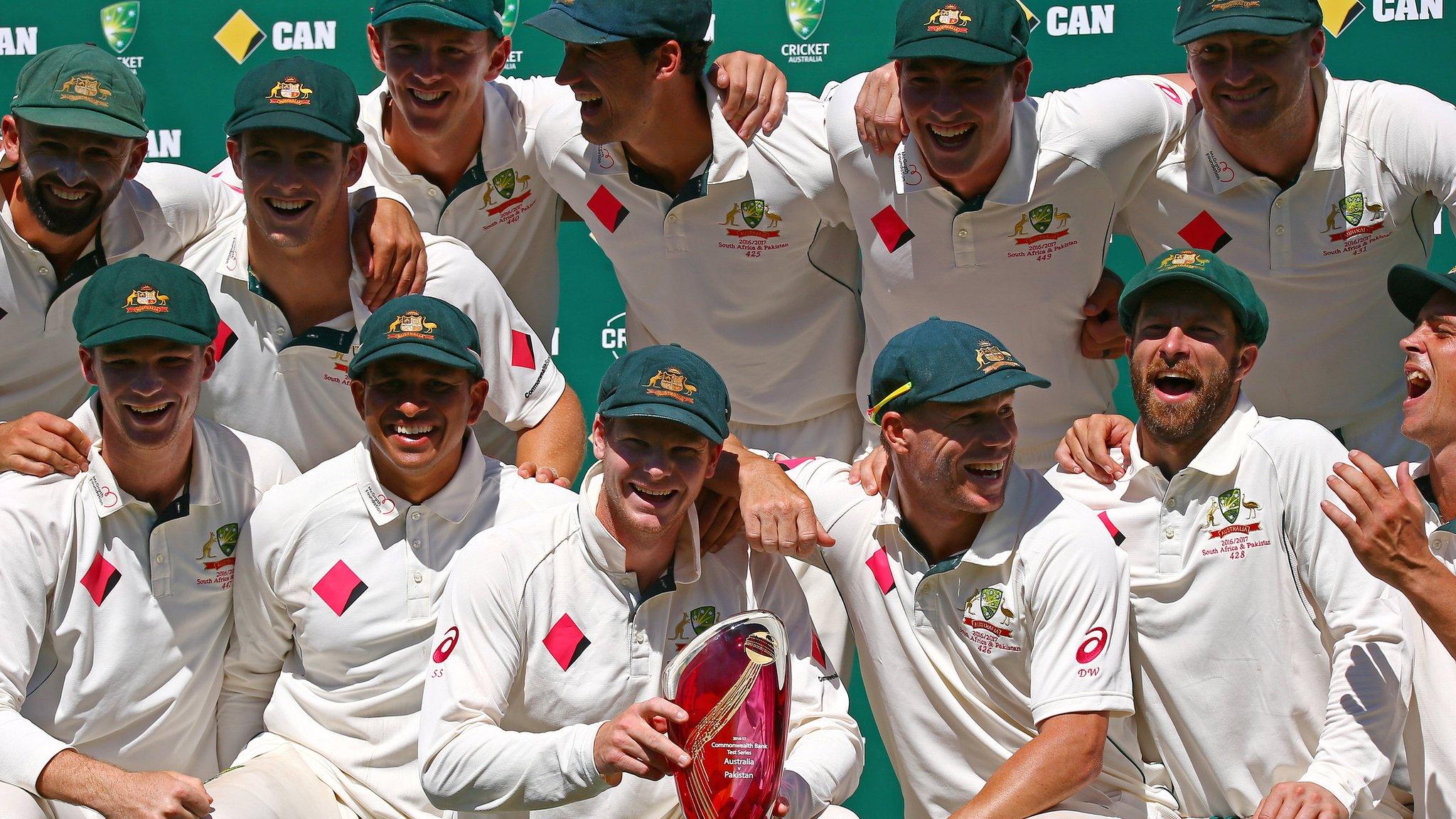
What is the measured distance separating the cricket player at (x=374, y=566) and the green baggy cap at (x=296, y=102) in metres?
0.54

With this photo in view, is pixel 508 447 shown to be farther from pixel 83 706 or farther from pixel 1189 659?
pixel 1189 659

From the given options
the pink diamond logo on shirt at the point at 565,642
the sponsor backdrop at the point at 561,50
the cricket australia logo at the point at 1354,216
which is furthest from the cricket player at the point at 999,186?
the pink diamond logo on shirt at the point at 565,642

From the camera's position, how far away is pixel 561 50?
556cm

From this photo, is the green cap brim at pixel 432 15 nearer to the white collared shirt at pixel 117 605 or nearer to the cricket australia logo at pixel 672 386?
the white collared shirt at pixel 117 605

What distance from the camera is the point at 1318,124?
4.18 meters

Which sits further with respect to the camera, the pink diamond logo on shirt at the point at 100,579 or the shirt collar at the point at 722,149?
the shirt collar at the point at 722,149

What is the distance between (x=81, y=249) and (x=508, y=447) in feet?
4.02

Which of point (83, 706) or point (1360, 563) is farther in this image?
point (83, 706)

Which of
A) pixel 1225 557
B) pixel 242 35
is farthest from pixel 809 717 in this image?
pixel 242 35

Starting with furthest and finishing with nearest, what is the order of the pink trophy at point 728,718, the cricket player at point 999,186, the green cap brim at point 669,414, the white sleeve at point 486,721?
1. the cricket player at point 999,186
2. the green cap brim at point 669,414
3. the white sleeve at point 486,721
4. the pink trophy at point 728,718

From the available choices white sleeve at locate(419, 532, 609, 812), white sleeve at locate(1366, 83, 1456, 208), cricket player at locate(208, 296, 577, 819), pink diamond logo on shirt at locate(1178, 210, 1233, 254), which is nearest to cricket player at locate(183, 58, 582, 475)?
cricket player at locate(208, 296, 577, 819)

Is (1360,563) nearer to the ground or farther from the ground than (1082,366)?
nearer to the ground

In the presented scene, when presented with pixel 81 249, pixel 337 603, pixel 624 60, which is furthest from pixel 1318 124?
pixel 81 249

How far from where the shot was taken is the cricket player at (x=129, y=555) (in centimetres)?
378
